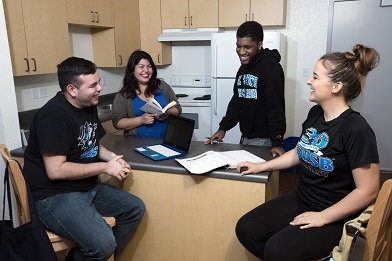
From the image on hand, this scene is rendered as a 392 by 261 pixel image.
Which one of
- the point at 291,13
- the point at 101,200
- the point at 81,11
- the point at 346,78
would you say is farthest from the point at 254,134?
the point at 291,13

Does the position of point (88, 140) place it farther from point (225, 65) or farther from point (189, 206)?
point (225, 65)

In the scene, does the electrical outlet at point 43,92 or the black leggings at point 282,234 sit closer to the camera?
the black leggings at point 282,234

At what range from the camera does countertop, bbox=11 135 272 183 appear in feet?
5.46

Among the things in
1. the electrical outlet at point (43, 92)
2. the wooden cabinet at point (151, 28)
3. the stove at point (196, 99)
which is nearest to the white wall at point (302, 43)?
the stove at point (196, 99)

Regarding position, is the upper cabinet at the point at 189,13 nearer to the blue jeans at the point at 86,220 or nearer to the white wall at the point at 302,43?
the white wall at the point at 302,43

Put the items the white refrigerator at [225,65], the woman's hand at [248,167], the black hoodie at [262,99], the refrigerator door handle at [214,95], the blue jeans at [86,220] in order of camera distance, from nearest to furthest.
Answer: the blue jeans at [86,220]
the woman's hand at [248,167]
the black hoodie at [262,99]
the white refrigerator at [225,65]
the refrigerator door handle at [214,95]

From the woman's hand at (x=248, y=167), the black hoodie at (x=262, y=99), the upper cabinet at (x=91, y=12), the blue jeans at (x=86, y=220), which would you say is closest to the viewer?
the blue jeans at (x=86, y=220)

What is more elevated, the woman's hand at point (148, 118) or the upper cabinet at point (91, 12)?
the upper cabinet at point (91, 12)

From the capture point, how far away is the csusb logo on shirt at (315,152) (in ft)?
4.59

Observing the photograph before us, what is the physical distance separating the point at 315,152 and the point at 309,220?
283 millimetres

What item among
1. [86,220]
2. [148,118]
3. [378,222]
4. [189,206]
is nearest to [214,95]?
[148,118]

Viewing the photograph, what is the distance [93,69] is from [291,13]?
301 cm

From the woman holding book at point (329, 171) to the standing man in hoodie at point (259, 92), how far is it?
1.42ft

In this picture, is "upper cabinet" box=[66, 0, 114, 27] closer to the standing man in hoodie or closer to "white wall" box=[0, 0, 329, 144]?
"white wall" box=[0, 0, 329, 144]
